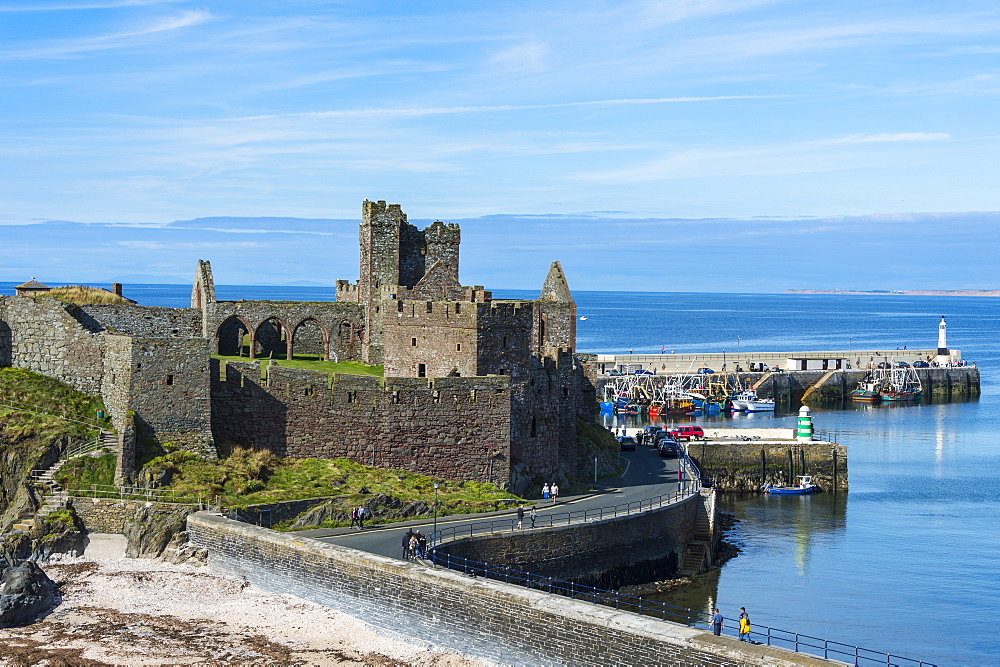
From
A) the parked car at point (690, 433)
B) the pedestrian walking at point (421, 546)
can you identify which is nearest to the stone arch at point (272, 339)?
the pedestrian walking at point (421, 546)

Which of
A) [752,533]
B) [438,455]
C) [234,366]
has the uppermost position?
[234,366]

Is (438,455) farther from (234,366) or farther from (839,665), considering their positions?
(839,665)

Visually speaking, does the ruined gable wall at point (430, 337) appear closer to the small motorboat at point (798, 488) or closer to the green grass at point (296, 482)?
the green grass at point (296, 482)

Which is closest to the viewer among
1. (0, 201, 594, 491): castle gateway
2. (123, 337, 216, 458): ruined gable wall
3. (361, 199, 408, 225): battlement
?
(123, 337, 216, 458): ruined gable wall

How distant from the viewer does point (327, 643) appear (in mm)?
35250

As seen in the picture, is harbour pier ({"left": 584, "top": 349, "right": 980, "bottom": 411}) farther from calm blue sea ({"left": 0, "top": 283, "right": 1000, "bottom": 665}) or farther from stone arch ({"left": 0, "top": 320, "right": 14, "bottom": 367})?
stone arch ({"left": 0, "top": 320, "right": 14, "bottom": 367})

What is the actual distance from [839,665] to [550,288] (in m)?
40.3

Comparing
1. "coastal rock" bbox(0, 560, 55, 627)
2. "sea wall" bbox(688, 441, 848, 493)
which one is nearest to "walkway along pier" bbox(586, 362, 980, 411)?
"sea wall" bbox(688, 441, 848, 493)

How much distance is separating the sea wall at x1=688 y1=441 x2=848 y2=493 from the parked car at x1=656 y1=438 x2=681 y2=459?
19.3ft

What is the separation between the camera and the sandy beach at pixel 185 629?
112ft

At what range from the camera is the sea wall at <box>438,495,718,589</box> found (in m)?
43.6

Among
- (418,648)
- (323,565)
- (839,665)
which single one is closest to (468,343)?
(323,565)

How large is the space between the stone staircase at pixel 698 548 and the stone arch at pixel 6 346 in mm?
28475

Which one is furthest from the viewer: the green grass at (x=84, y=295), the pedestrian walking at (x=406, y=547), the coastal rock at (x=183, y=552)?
the green grass at (x=84, y=295)
